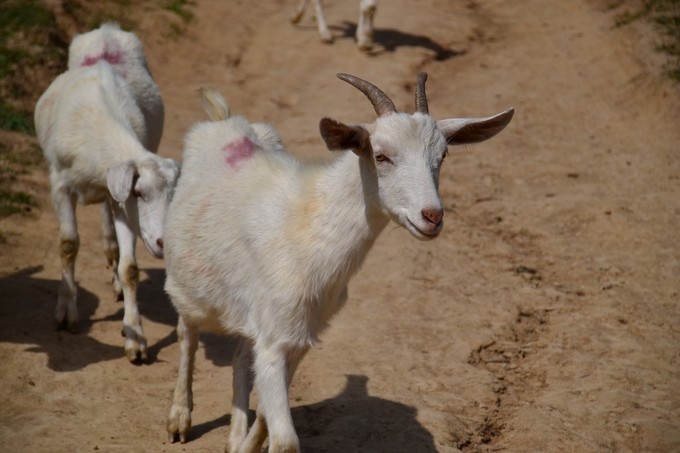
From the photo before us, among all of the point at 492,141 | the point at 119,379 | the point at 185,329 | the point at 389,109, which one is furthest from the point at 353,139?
the point at 492,141

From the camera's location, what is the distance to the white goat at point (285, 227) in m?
5.07

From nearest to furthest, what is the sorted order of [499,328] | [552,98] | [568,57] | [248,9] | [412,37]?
1. [499,328]
2. [552,98]
3. [568,57]
4. [412,37]
5. [248,9]

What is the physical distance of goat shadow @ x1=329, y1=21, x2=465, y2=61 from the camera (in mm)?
14758

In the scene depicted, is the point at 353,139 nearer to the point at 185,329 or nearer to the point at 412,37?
the point at 185,329

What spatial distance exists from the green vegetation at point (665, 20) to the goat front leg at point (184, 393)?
8230 millimetres

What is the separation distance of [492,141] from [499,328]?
4304mm

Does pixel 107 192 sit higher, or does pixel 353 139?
pixel 353 139

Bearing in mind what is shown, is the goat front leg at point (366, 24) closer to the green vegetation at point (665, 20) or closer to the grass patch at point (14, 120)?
the green vegetation at point (665, 20)

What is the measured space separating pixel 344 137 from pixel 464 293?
3.71 m

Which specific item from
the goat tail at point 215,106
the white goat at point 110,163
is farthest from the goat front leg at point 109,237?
the goat tail at point 215,106

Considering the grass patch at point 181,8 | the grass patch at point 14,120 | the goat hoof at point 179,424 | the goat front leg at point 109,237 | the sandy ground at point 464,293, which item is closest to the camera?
the goat hoof at point 179,424

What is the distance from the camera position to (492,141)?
461 inches

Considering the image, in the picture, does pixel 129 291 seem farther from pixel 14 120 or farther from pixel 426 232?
pixel 14 120

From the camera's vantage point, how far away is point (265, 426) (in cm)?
575
